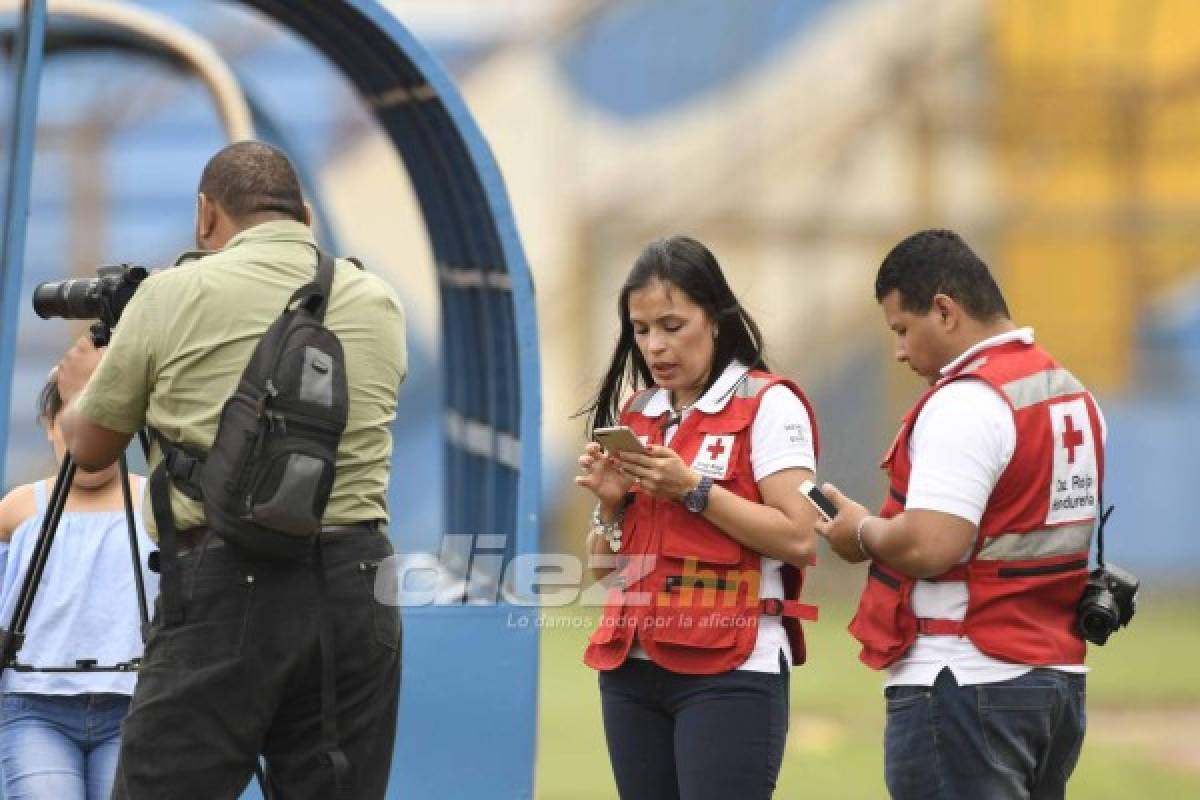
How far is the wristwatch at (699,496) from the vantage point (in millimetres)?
4438

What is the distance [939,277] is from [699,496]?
2.27 ft

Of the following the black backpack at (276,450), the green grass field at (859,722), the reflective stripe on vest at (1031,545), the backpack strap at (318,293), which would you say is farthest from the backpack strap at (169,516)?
the green grass field at (859,722)

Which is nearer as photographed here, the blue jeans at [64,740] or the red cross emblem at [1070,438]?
the red cross emblem at [1070,438]

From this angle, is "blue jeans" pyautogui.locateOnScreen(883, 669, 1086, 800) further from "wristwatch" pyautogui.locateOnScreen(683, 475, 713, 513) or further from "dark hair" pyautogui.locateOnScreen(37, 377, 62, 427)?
"dark hair" pyautogui.locateOnScreen(37, 377, 62, 427)

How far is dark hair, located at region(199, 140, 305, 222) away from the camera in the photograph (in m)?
4.21

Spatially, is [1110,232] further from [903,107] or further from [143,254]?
[143,254]

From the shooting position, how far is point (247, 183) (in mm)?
4215

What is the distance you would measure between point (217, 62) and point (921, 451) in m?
5.75

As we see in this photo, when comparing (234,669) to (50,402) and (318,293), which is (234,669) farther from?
(50,402)

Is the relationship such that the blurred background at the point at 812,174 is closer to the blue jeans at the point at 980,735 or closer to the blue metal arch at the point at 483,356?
the blue metal arch at the point at 483,356

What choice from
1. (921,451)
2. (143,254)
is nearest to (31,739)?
(921,451)

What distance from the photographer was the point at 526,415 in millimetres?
5855

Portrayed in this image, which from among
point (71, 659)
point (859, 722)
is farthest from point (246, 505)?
point (859, 722)

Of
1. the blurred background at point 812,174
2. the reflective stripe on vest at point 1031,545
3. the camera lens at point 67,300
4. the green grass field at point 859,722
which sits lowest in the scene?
the green grass field at point 859,722
